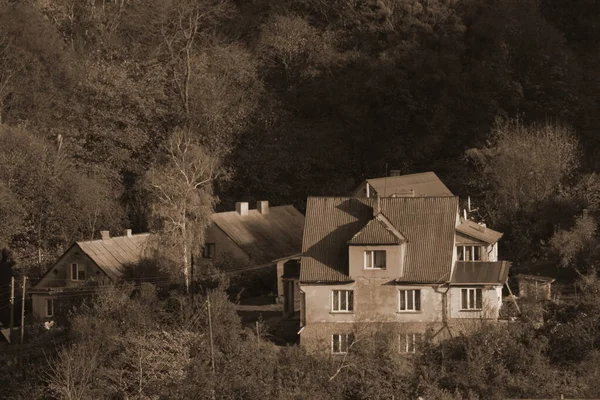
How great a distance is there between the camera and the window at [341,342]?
34.4m

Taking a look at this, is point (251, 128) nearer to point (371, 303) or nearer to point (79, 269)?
point (79, 269)

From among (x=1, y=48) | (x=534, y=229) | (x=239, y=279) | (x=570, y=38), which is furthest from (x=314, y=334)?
(x=570, y=38)

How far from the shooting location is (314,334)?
1361 inches

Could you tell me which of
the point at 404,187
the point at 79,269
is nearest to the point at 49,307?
the point at 79,269

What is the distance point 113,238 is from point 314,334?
1009cm

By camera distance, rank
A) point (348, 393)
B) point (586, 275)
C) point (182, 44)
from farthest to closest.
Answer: point (182, 44) → point (586, 275) → point (348, 393)

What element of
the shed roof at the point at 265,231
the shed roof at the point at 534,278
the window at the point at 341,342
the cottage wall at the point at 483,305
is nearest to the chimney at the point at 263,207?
the shed roof at the point at 265,231

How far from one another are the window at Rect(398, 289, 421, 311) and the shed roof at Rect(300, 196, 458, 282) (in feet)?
1.03

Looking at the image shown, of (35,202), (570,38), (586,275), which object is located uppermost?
(570,38)

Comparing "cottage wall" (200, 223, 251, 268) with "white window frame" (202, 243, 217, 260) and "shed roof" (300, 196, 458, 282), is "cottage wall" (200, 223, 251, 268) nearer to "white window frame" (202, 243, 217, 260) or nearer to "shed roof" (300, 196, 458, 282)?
"white window frame" (202, 243, 217, 260)

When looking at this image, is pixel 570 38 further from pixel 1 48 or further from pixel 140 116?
pixel 1 48

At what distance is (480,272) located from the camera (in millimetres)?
35312

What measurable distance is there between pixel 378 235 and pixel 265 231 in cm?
975

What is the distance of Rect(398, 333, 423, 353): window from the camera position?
1352 inches
